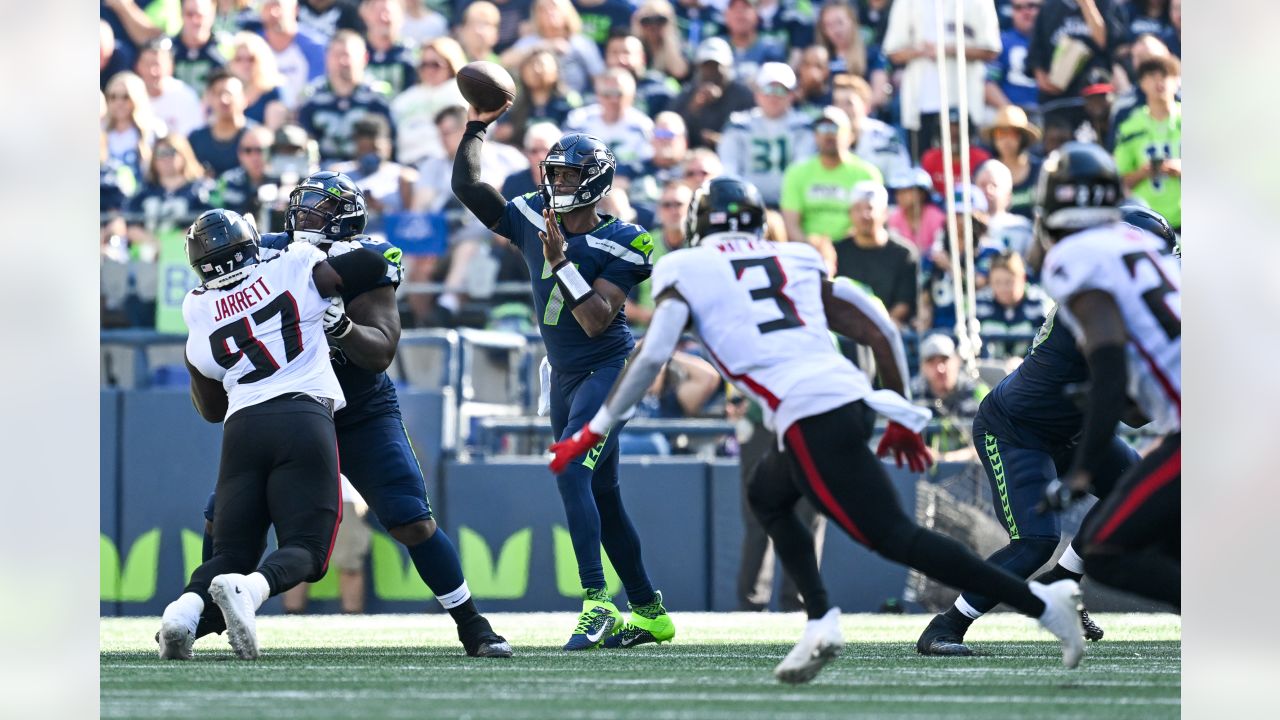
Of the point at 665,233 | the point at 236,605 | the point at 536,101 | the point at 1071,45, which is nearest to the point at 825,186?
the point at 665,233

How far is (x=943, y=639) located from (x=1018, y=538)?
0.51 m

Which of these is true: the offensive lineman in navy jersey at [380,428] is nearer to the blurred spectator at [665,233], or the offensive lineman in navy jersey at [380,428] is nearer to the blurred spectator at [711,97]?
the blurred spectator at [665,233]

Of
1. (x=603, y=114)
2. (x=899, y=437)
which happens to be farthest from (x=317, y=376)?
(x=603, y=114)

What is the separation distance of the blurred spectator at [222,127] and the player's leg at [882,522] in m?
8.53

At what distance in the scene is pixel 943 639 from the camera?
7375mm

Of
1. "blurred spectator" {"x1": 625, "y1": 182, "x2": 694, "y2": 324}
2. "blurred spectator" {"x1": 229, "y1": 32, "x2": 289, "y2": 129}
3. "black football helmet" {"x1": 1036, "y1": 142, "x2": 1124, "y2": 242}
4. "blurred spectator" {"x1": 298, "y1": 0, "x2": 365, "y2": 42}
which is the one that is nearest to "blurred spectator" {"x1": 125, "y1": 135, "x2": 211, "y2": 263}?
"blurred spectator" {"x1": 229, "y1": 32, "x2": 289, "y2": 129}

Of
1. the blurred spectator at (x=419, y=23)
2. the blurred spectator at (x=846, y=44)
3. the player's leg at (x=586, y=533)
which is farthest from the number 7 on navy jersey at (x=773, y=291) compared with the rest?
the blurred spectator at (x=419, y=23)

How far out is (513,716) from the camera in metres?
4.95

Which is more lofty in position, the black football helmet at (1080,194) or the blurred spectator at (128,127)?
the blurred spectator at (128,127)

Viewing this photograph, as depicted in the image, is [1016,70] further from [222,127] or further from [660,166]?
[222,127]

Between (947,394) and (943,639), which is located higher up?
(947,394)

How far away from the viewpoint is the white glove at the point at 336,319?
6988 millimetres

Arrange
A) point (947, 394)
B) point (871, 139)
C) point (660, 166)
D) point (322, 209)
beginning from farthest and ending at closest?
1. point (871, 139)
2. point (660, 166)
3. point (947, 394)
4. point (322, 209)
